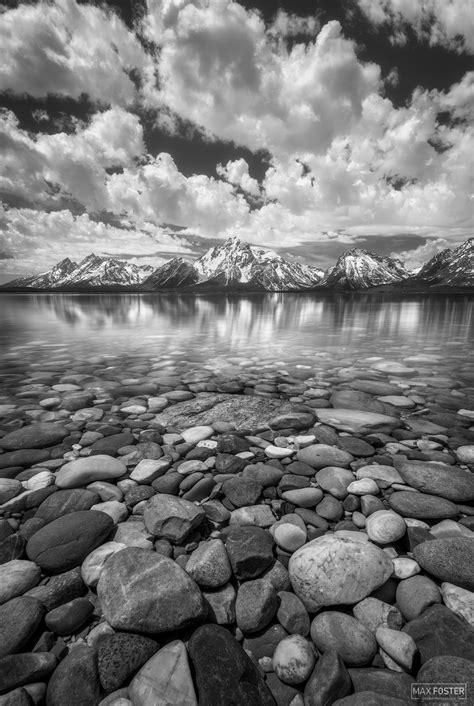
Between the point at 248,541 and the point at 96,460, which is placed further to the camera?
the point at 96,460

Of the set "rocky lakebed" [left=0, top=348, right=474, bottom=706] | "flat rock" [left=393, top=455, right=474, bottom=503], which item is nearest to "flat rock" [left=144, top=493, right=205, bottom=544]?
"rocky lakebed" [left=0, top=348, right=474, bottom=706]

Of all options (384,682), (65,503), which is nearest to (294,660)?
(384,682)

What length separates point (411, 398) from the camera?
7.06 m

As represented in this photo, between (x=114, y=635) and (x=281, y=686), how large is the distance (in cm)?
122

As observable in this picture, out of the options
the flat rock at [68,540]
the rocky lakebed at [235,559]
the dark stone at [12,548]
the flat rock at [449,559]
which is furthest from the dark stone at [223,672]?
the dark stone at [12,548]

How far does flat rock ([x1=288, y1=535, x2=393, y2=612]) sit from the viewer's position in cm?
267

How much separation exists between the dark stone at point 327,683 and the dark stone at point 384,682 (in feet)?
0.31

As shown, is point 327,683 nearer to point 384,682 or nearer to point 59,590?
point 384,682

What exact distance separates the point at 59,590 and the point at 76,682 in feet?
2.51

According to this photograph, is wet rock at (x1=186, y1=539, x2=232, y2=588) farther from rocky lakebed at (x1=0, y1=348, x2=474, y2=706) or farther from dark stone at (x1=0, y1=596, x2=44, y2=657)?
dark stone at (x1=0, y1=596, x2=44, y2=657)

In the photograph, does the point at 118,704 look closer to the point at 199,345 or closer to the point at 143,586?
the point at 143,586

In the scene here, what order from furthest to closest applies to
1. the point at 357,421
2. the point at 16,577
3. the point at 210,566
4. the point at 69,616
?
the point at 357,421 → the point at 210,566 → the point at 16,577 → the point at 69,616

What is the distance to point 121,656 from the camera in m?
2.21

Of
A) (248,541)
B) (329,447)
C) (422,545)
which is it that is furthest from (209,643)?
(329,447)
